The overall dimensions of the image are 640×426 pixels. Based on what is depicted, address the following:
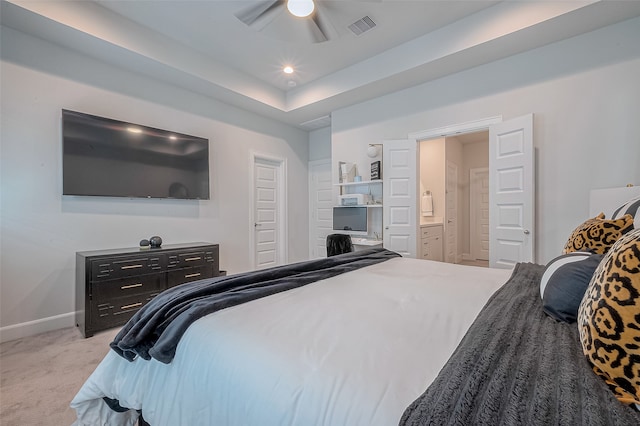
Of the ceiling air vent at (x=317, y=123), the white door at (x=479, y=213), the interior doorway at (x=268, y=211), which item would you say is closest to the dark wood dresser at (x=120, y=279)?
the interior doorway at (x=268, y=211)

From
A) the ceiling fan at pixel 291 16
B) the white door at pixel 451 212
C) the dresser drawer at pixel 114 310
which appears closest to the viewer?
the ceiling fan at pixel 291 16

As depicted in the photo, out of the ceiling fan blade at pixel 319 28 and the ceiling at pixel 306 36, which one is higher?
the ceiling at pixel 306 36

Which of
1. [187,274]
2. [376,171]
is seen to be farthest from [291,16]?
[187,274]

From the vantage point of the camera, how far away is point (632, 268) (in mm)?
Answer: 626

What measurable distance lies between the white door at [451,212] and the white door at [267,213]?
3.24 m

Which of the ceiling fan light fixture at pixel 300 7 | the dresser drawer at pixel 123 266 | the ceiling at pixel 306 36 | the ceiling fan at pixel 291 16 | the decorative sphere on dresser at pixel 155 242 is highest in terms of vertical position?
the ceiling at pixel 306 36

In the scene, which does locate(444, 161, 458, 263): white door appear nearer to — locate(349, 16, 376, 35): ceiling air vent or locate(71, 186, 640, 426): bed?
locate(349, 16, 376, 35): ceiling air vent

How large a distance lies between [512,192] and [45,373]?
4438mm

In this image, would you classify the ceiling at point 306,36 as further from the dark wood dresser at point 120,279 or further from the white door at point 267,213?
the dark wood dresser at point 120,279

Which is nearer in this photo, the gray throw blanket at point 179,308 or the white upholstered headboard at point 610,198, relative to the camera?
the gray throw blanket at point 179,308

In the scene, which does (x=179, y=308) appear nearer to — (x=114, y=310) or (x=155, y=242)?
(x=114, y=310)

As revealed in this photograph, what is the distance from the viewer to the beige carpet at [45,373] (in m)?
1.62

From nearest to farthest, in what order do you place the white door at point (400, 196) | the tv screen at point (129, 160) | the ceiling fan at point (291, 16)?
the ceiling fan at point (291, 16), the tv screen at point (129, 160), the white door at point (400, 196)

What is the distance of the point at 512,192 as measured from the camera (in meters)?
3.08
